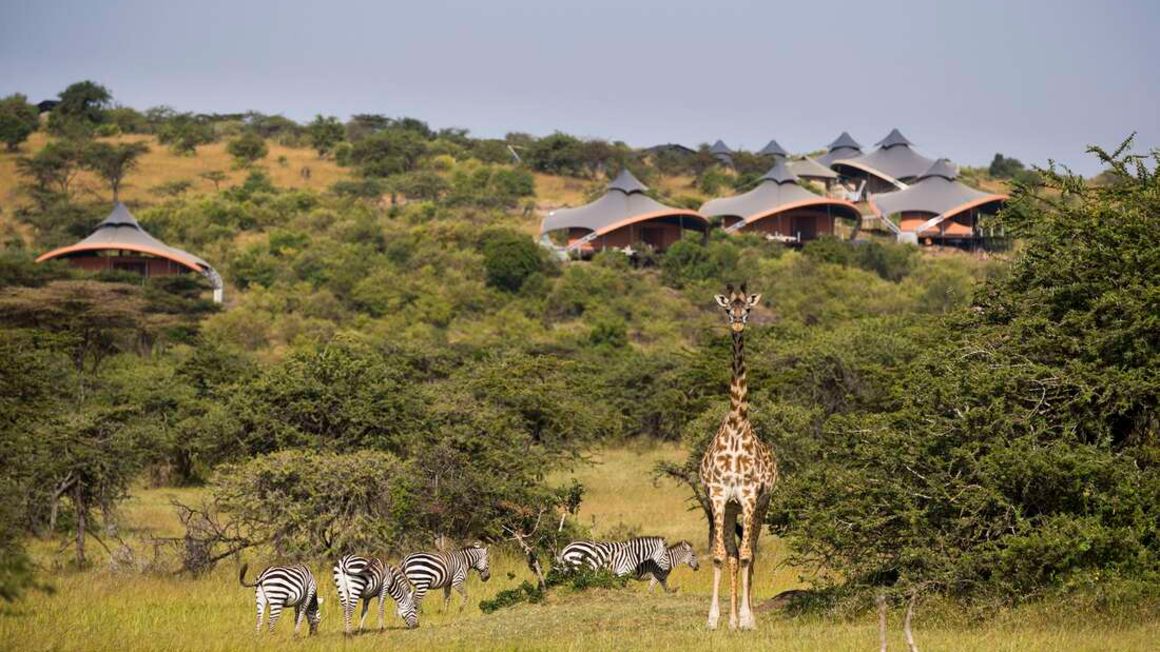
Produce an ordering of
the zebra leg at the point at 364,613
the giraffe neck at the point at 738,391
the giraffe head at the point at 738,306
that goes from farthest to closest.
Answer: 1. the zebra leg at the point at 364,613
2. the giraffe neck at the point at 738,391
3. the giraffe head at the point at 738,306

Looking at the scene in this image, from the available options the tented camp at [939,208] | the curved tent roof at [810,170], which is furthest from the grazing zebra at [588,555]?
the curved tent roof at [810,170]

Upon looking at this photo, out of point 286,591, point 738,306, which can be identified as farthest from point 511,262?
point 738,306

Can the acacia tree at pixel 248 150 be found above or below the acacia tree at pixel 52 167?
above

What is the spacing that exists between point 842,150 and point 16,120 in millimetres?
57347

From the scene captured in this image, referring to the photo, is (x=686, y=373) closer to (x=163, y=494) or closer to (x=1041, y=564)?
(x=163, y=494)

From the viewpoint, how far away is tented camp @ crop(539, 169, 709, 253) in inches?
3076

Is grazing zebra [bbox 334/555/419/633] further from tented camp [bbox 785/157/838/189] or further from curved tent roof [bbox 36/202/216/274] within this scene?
tented camp [bbox 785/157/838/189]

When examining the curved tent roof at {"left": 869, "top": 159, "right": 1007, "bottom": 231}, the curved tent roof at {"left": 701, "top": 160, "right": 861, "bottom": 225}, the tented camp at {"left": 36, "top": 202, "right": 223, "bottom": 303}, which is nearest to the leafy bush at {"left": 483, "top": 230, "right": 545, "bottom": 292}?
the tented camp at {"left": 36, "top": 202, "right": 223, "bottom": 303}

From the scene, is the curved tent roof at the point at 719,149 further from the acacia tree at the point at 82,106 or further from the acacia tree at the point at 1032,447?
the acacia tree at the point at 1032,447

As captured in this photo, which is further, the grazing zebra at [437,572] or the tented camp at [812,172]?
the tented camp at [812,172]

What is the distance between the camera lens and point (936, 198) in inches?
→ 3455

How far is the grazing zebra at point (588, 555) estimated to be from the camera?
1812 centimetres

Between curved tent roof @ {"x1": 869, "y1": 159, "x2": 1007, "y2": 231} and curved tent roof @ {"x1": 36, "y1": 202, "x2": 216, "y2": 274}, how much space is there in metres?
40.0

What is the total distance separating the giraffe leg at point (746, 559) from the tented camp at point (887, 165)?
91571mm
